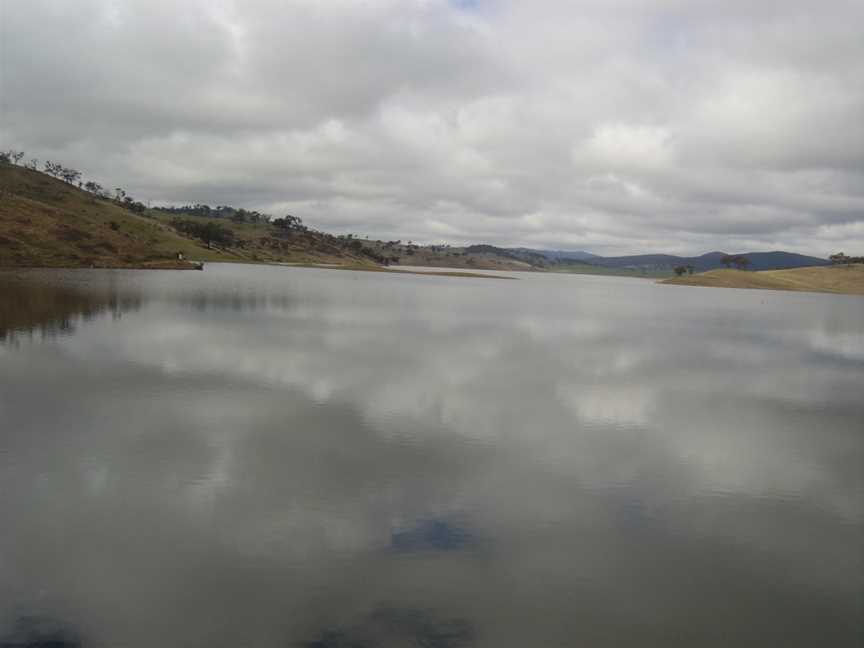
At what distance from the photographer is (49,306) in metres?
50.2

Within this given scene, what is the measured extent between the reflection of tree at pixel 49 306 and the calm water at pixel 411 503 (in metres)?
5.28

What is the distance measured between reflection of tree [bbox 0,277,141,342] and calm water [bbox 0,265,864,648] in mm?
5276

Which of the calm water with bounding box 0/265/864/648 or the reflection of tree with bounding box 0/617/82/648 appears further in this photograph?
the calm water with bounding box 0/265/864/648

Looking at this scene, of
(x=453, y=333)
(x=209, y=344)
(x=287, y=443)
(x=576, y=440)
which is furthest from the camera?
(x=453, y=333)

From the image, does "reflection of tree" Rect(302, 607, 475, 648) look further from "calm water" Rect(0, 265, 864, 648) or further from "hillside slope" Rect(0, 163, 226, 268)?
"hillside slope" Rect(0, 163, 226, 268)

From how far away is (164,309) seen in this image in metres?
53.6

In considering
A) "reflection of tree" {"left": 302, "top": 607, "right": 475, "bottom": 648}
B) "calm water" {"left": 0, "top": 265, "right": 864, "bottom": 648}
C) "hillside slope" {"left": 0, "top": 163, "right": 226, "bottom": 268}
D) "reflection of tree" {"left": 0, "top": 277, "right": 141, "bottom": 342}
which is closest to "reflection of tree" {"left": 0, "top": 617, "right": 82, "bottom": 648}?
"calm water" {"left": 0, "top": 265, "right": 864, "bottom": 648}

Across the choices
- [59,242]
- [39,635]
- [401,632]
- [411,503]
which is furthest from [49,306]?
[59,242]

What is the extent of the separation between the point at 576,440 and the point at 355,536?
10832 mm

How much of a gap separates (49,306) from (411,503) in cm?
4750

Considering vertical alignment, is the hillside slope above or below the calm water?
above

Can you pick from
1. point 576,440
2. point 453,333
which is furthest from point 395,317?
point 576,440

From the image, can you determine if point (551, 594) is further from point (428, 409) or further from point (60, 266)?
point (60, 266)

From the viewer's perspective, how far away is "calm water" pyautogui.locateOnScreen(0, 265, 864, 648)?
10312 mm
